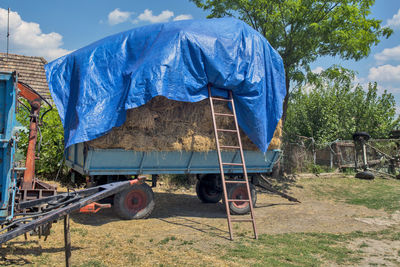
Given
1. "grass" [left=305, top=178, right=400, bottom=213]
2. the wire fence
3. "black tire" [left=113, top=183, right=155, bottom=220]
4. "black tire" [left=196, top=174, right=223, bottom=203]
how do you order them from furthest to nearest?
the wire fence
"grass" [left=305, top=178, right=400, bottom=213]
"black tire" [left=196, top=174, right=223, bottom=203]
"black tire" [left=113, top=183, right=155, bottom=220]

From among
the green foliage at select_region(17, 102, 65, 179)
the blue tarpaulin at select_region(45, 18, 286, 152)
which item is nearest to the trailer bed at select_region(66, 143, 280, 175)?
the blue tarpaulin at select_region(45, 18, 286, 152)

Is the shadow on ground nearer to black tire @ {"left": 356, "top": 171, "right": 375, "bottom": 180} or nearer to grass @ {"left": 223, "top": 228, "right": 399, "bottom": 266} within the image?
grass @ {"left": 223, "top": 228, "right": 399, "bottom": 266}

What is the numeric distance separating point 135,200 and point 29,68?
11.7 metres

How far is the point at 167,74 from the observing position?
775 cm

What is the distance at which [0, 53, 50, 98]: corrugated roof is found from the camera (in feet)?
52.5

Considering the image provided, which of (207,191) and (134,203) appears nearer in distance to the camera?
(134,203)

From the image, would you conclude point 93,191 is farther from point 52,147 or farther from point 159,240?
point 52,147

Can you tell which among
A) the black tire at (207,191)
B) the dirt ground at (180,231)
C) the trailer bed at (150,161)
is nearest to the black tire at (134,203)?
the dirt ground at (180,231)

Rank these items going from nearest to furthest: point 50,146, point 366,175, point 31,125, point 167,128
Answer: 1. point 31,125
2. point 167,128
3. point 50,146
4. point 366,175

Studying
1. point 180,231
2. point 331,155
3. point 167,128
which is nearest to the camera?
point 180,231

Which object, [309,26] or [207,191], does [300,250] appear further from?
[309,26]

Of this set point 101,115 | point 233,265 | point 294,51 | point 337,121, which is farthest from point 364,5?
point 233,265

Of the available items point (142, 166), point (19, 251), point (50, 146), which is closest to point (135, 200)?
point (142, 166)

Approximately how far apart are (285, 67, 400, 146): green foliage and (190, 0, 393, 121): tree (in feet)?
6.15
